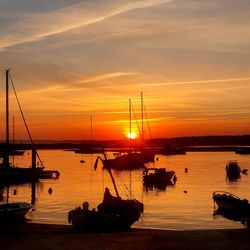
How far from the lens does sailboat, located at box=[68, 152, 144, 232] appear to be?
2855 centimetres

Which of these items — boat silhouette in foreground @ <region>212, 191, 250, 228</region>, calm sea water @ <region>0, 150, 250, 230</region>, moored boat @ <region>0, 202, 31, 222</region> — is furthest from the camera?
boat silhouette in foreground @ <region>212, 191, 250, 228</region>

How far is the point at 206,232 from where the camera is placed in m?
16.6

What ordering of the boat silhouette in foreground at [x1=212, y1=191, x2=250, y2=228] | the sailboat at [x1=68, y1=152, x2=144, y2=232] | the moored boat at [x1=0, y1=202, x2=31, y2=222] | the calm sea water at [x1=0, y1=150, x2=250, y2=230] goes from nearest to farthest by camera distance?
the sailboat at [x1=68, y1=152, x2=144, y2=232] < the moored boat at [x1=0, y1=202, x2=31, y2=222] < the calm sea water at [x1=0, y1=150, x2=250, y2=230] < the boat silhouette in foreground at [x1=212, y1=191, x2=250, y2=228]

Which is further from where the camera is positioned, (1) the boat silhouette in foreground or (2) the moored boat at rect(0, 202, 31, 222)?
(1) the boat silhouette in foreground

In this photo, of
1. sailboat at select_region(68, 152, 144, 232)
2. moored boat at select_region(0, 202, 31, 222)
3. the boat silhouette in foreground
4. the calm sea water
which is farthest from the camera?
the boat silhouette in foreground

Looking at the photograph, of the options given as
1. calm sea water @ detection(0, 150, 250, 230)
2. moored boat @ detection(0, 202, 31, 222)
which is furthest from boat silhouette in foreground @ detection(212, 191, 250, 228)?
moored boat @ detection(0, 202, 31, 222)

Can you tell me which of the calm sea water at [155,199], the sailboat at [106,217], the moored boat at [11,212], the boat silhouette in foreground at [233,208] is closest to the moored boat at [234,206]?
the boat silhouette in foreground at [233,208]

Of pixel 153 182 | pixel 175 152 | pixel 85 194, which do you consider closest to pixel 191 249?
pixel 85 194

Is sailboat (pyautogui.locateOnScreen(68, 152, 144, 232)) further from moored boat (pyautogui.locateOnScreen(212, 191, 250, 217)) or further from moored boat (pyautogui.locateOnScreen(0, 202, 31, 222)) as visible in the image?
moored boat (pyautogui.locateOnScreen(212, 191, 250, 217))

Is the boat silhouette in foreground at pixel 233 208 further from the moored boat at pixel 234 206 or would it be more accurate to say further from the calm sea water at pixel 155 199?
the calm sea water at pixel 155 199

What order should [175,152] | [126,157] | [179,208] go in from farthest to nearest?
[175,152] < [126,157] < [179,208]

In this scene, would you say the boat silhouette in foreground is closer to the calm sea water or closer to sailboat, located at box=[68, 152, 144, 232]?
the calm sea water

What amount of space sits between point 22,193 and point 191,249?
181 feet

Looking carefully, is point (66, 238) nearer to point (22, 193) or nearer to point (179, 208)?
point (179, 208)
